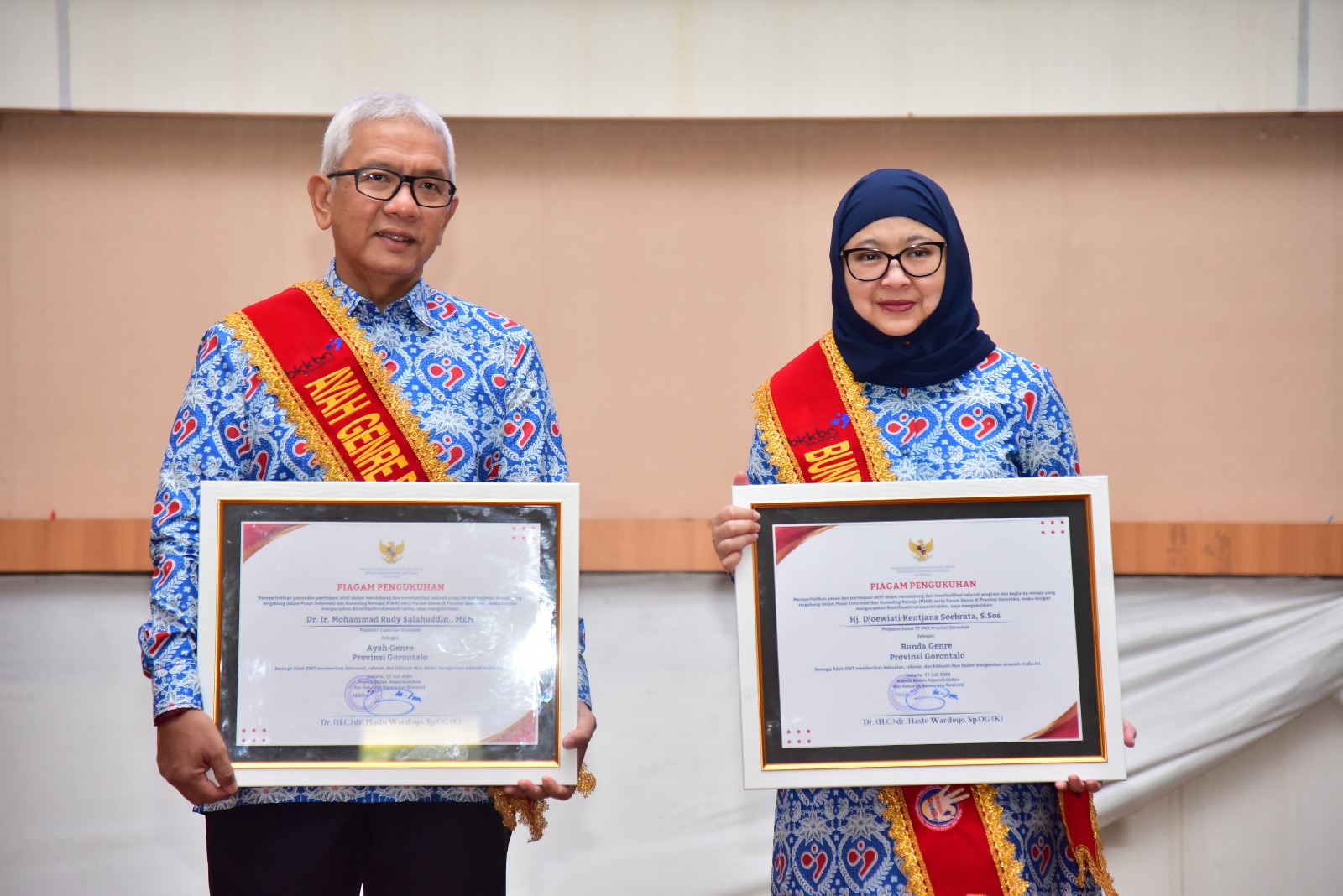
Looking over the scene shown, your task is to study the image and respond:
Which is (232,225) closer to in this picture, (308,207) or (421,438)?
(308,207)

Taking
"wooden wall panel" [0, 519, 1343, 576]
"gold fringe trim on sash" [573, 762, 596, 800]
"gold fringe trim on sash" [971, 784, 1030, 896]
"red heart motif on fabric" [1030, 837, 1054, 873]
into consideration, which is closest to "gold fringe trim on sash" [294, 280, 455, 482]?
"gold fringe trim on sash" [573, 762, 596, 800]

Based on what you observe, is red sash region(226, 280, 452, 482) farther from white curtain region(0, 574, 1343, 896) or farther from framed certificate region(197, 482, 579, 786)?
white curtain region(0, 574, 1343, 896)

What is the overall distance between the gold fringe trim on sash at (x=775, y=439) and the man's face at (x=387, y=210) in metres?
0.55

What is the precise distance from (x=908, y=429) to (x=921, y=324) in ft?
0.51

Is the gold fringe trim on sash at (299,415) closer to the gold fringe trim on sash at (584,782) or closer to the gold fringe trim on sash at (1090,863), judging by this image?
the gold fringe trim on sash at (584,782)

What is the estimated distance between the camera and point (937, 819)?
156 cm

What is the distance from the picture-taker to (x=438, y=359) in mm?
1682

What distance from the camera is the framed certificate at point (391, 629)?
1.49m

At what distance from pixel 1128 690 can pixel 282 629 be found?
223 centimetres

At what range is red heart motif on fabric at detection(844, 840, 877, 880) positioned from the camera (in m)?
1.57

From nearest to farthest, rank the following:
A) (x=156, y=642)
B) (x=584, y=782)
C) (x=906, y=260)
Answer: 1. (x=156, y=642)
2. (x=584, y=782)
3. (x=906, y=260)

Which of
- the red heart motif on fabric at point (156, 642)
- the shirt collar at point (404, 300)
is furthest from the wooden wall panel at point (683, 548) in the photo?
the red heart motif on fabric at point (156, 642)

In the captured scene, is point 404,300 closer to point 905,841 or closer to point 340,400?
point 340,400

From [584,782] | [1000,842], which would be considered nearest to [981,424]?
[1000,842]
